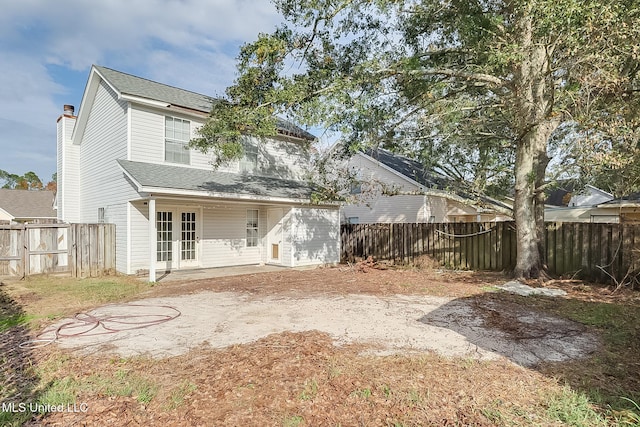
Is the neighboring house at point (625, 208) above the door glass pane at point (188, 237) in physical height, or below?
above

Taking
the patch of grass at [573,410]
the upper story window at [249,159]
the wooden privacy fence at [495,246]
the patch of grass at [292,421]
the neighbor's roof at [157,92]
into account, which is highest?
the neighbor's roof at [157,92]

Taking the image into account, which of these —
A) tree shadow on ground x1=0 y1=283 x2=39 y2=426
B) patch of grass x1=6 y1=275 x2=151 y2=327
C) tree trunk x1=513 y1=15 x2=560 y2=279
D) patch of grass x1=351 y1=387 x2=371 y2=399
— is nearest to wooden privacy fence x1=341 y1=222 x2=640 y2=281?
tree trunk x1=513 y1=15 x2=560 y2=279

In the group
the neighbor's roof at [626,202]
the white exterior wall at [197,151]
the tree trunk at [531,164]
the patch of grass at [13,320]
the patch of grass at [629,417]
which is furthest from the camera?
the neighbor's roof at [626,202]

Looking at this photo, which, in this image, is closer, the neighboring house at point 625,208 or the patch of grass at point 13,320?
the patch of grass at point 13,320

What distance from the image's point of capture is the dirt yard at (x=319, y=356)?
2945mm

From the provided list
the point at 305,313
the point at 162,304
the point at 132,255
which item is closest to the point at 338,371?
the point at 305,313

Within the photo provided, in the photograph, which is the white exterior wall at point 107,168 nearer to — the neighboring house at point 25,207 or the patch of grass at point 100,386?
the patch of grass at point 100,386

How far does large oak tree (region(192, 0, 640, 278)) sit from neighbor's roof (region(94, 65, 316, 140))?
8.42 feet

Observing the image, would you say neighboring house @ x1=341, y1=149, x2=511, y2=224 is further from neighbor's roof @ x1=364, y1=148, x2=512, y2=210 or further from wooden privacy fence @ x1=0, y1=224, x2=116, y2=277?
wooden privacy fence @ x1=0, y1=224, x2=116, y2=277

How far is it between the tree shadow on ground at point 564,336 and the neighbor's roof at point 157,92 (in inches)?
338

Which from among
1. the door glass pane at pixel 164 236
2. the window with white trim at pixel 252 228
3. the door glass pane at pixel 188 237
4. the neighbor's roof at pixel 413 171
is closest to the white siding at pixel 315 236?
the window with white trim at pixel 252 228

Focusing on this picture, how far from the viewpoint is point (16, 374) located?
3.73m

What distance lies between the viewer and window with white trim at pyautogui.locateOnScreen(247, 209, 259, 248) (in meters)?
13.4

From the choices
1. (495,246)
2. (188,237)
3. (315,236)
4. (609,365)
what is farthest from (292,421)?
(315,236)
